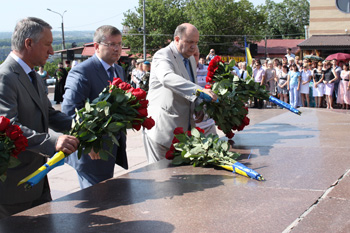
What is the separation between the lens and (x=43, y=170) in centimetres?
227

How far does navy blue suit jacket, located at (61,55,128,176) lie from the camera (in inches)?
138

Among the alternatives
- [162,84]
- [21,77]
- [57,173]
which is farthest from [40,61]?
[57,173]

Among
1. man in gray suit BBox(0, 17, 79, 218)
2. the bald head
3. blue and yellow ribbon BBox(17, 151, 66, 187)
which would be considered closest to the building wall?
the bald head

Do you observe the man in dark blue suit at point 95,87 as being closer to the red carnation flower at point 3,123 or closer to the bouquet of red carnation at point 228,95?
the bouquet of red carnation at point 228,95

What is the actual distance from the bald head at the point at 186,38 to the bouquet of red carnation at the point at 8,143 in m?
2.19

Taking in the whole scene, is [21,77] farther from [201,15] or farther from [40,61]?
[201,15]

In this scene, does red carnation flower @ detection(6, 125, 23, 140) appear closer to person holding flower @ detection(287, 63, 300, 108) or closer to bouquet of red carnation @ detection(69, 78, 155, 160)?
bouquet of red carnation @ detection(69, 78, 155, 160)

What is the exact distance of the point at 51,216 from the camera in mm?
2178

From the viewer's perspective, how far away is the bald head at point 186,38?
4020mm

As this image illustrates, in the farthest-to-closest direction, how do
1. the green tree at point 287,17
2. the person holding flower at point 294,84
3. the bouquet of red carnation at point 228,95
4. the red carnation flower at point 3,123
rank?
the green tree at point 287,17 < the person holding flower at point 294,84 < the bouquet of red carnation at point 228,95 < the red carnation flower at point 3,123

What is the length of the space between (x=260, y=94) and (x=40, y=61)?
2278 mm

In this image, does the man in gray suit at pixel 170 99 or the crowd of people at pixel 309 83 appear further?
the crowd of people at pixel 309 83

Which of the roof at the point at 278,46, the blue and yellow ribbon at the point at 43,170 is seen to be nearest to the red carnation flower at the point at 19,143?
the blue and yellow ribbon at the point at 43,170

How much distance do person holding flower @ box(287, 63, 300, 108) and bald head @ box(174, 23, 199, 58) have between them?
37.0ft
